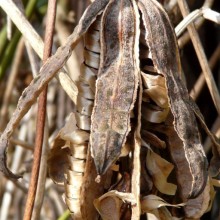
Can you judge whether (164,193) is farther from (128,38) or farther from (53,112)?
(53,112)

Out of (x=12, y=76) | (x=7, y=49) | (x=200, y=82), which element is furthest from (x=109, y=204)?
(x=12, y=76)

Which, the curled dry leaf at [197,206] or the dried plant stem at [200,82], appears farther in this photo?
the dried plant stem at [200,82]

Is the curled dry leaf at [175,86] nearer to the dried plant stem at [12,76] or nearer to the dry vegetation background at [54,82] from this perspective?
the dry vegetation background at [54,82]

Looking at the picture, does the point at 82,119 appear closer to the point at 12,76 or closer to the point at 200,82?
the point at 200,82

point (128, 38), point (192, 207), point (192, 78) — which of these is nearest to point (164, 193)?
point (192, 207)

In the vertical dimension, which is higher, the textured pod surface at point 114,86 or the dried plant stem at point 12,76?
the textured pod surface at point 114,86

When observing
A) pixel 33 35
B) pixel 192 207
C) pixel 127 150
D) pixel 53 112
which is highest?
pixel 33 35

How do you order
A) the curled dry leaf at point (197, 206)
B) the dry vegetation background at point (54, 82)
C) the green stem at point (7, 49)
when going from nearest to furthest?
the curled dry leaf at point (197, 206), the dry vegetation background at point (54, 82), the green stem at point (7, 49)

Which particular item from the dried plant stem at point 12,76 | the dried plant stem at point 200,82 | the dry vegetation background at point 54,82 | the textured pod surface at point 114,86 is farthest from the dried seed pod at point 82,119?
the dried plant stem at point 12,76

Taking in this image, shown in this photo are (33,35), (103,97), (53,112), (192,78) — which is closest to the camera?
(103,97)
